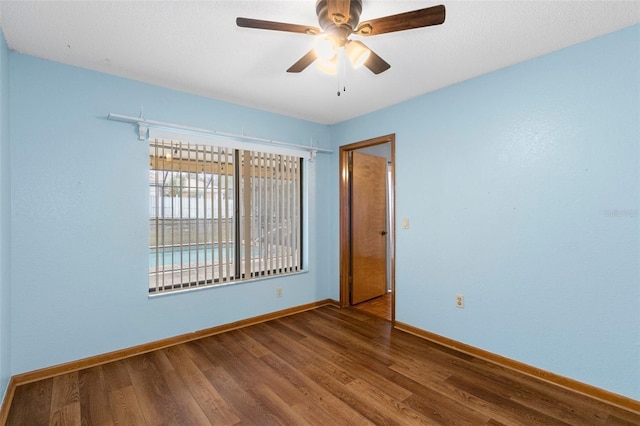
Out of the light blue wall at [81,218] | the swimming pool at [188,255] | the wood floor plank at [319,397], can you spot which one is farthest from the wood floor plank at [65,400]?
the wood floor plank at [319,397]

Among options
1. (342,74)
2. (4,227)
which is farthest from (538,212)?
(4,227)

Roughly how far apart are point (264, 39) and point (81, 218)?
77.7 inches

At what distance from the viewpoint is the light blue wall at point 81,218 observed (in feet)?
7.00

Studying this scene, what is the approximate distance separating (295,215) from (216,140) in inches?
50.5

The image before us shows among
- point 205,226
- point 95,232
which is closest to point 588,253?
point 205,226

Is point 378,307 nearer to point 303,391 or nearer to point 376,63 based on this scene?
point 303,391

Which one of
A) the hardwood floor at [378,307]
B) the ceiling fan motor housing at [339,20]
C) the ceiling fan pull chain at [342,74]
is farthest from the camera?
the hardwood floor at [378,307]

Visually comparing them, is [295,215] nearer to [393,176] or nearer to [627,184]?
[393,176]

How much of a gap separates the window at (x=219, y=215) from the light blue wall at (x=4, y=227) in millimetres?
892

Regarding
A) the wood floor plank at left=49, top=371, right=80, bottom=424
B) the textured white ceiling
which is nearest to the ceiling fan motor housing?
the textured white ceiling

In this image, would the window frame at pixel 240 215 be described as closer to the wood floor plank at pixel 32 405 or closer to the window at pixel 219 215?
the window at pixel 219 215

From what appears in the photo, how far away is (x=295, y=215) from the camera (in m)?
3.70

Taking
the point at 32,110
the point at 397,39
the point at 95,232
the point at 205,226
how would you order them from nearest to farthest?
1. the point at 397,39
2. the point at 32,110
3. the point at 95,232
4. the point at 205,226

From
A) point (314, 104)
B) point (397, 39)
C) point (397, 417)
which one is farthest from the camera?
point (314, 104)
